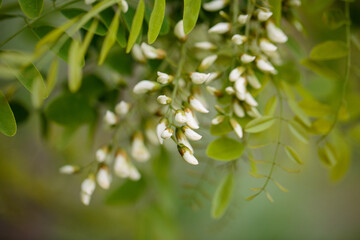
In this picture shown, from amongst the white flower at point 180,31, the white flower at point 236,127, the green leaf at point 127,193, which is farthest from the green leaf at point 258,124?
the green leaf at point 127,193

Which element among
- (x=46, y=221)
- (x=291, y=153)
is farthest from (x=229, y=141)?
(x=46, y=221)

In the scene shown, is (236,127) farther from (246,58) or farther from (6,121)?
(6,121)

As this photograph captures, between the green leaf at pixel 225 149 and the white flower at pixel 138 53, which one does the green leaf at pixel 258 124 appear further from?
the white flower at pixel 138 53

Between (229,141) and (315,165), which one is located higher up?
(315,165)

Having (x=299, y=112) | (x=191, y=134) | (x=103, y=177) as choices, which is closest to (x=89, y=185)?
(x=103, y=177)

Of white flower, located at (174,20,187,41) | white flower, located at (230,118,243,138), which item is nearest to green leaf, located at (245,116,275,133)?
white flower, located at (230,118,243,138)

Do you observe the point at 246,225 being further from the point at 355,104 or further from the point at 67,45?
the point at 67,45
